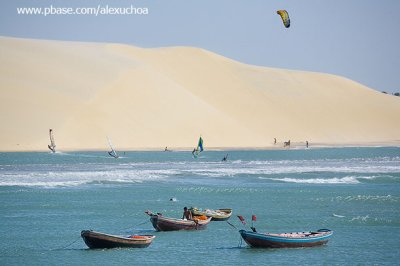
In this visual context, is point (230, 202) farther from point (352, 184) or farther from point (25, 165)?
point (25, 165)

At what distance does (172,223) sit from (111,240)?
15.4 feet

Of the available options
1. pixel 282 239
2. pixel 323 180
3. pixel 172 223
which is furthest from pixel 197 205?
pixel 323 180

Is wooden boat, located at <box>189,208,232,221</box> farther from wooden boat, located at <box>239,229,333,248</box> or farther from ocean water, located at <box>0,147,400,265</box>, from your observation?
wooden boat, located at <box>239,229,333,248</box>

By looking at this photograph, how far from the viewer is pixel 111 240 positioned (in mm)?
30219

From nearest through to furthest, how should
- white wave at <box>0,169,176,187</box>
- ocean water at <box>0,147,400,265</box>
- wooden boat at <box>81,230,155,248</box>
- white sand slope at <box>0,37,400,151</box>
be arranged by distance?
ocean water at <box>0,147,400,265</box> → wooden boat at <box>81,230,155,248</box> → white wave at <box>0,169,176,187</box> → white sand slope at <box>0,37,400,151</box>

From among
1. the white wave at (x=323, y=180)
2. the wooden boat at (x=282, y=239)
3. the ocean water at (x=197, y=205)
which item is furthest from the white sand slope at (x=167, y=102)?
the wooden boat at (x=282, y=239)

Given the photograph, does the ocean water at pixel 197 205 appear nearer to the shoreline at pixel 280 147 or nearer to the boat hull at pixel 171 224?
the boat hull at pixel 171 224

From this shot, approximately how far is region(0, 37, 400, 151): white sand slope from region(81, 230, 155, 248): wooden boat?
73.3 metres

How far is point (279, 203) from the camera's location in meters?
44.2

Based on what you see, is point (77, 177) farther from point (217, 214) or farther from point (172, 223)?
point (172, 223)

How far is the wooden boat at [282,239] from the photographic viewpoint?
30.0 meters

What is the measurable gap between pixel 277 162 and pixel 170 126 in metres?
38.0

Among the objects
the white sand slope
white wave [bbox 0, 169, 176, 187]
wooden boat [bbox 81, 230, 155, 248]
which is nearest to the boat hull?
wooden boat [bbox 81, 230, 155, 248]

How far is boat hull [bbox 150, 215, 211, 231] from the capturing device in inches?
1356
